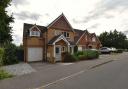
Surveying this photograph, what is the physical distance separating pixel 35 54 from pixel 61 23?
25.8 ft

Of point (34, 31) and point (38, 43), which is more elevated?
point (34, 31)

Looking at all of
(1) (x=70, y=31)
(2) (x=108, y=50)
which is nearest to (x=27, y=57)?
(1) (x=70, y=31)

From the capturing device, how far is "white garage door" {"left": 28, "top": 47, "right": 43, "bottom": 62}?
2895cm

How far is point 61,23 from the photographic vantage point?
33375 millimetres

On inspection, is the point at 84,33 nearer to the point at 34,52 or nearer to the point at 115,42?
the point at 34,52

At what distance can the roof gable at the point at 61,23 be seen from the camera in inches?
1253

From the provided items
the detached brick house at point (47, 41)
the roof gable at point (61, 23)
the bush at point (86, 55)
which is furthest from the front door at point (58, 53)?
the roof gable at point (61, 23)

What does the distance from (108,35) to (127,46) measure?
11919 millimetres

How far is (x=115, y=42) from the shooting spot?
70.8 metres

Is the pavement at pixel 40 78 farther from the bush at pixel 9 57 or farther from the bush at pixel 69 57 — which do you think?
the bush at pixel 69 57

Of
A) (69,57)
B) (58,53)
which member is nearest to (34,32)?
(58,53)

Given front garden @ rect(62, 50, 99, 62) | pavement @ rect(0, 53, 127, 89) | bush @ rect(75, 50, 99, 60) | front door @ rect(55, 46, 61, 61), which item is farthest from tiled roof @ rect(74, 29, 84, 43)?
pavement @ rect(0, 53, 127, 89)

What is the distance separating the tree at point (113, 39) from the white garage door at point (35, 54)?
4393 centimetres

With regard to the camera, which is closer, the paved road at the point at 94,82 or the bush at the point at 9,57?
the paved road at the point at 94,82
